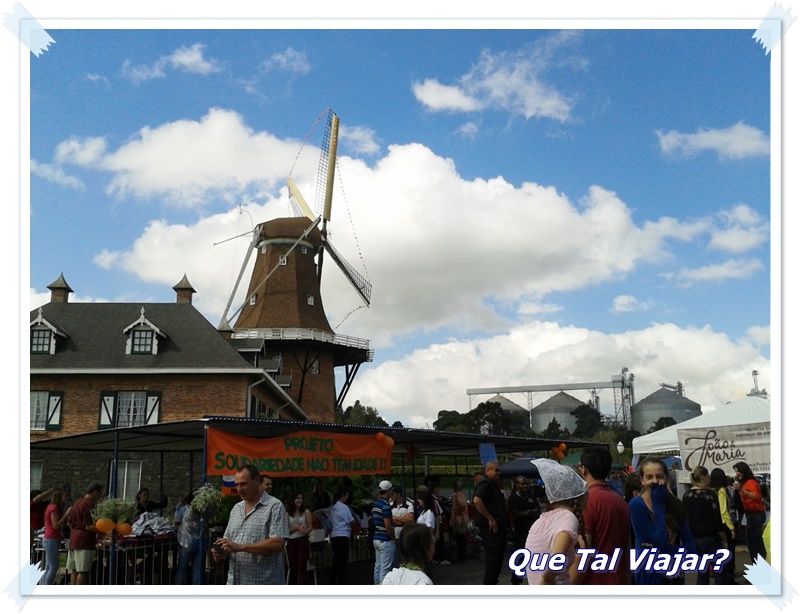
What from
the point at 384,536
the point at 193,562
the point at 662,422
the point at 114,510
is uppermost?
the point at 114,510

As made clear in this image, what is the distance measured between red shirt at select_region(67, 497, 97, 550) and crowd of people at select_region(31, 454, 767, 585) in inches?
0.6

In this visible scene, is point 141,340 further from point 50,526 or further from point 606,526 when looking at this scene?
point 606,526

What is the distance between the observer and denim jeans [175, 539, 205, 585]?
1041 cm

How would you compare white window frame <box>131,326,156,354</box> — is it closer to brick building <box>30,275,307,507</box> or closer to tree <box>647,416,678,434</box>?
brick building <box>30,275,307,507</box>

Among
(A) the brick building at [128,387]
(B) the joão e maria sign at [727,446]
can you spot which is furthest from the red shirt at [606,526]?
(A) the brick building at [128,387]

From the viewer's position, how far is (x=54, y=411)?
93.0ft

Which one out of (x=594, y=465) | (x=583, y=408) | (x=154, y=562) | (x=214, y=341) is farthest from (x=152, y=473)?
(x=583, y=408)

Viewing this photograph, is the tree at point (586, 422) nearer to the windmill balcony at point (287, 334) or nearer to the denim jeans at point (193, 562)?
the windmill balcony at point (287, 334)

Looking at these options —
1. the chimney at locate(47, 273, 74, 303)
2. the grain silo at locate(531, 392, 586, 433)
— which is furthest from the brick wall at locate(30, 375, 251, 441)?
the grain silo at locate(531, 392, 586, 433)

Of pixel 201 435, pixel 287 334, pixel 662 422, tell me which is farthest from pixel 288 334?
pixel 662 422

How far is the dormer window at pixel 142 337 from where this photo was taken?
29.7 metres

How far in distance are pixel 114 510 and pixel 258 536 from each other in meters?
5.43

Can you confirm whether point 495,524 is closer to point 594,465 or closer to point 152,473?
point 594,465
